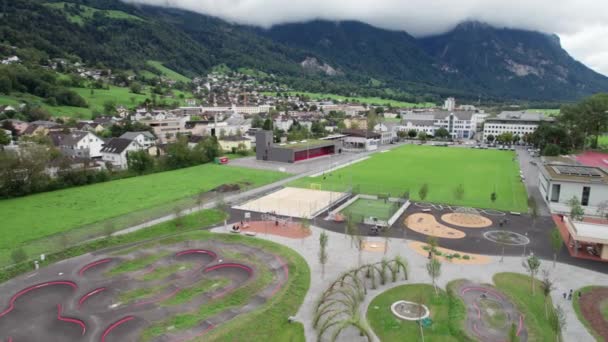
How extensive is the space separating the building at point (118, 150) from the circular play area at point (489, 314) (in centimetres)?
5985

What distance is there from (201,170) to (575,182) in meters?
49.8

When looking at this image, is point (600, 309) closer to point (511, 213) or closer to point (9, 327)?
point (511, 213)

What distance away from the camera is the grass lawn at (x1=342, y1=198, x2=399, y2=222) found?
35688mm

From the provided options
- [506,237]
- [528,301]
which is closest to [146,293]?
[528,301]

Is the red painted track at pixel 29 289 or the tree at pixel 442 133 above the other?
the tree at pixel 442 133

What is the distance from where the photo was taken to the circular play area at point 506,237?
2970cm

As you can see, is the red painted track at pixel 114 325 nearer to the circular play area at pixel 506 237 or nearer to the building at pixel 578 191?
the circular play area at pixel 506 237

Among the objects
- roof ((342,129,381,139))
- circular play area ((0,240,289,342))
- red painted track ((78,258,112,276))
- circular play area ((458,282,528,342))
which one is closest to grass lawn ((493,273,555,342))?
circular play area ((458,282,528,342))

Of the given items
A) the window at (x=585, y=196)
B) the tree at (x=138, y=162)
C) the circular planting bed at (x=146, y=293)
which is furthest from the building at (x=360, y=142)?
the circular planting bed at (x=146, y=293)

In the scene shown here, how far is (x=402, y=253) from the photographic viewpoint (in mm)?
27547

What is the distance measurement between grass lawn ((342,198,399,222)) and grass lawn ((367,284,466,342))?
13.1 m

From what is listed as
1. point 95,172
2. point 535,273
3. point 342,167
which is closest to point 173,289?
point 535,273

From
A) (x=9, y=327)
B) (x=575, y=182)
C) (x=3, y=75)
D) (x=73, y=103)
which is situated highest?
(x=3, y=75)

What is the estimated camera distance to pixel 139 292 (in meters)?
21.2
